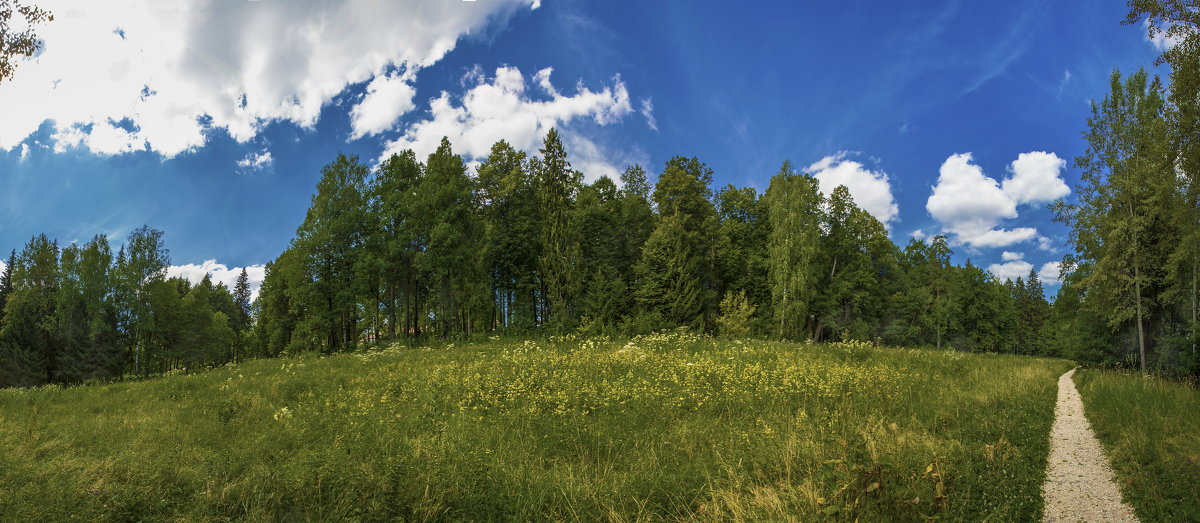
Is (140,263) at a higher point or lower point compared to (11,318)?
higher

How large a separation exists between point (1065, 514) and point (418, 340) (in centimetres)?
2796

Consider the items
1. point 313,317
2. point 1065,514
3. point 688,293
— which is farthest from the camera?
point 688,293

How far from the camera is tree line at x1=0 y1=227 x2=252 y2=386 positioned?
3284cm

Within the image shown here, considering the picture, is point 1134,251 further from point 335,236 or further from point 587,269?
point 335,236

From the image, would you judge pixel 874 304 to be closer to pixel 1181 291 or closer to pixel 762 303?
pixel 762 303

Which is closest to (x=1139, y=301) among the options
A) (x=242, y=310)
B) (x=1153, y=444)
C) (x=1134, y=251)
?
(x=1134, y=251)

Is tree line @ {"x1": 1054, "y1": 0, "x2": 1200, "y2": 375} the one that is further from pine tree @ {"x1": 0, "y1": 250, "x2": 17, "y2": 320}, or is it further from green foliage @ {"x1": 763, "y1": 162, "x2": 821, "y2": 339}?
pine tree @ {"x1": 0, "y1": 250, "x2": 17, "y2": 320}

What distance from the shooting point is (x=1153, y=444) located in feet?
23.4

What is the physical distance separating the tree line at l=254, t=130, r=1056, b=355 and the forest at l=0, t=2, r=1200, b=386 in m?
0.14

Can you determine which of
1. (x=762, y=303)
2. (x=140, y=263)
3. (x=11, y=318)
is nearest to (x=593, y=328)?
(x=762, y=303)

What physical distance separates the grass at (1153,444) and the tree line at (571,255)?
12936mm

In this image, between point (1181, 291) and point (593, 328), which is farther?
point (593, 328)

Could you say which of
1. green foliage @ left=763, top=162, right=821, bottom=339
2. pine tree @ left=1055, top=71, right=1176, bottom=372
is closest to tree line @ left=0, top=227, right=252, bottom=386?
green foliage @ left=763, top=162, right=821, bottom=339

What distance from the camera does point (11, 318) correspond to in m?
33.7
